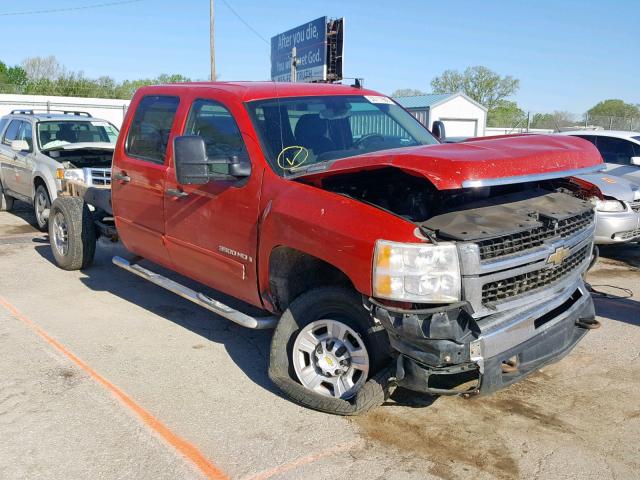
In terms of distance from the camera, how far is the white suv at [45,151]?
9.29 m

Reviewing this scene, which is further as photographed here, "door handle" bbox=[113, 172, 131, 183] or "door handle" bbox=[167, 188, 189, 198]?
"door handle" bbox=[113, 172, 131, 183]

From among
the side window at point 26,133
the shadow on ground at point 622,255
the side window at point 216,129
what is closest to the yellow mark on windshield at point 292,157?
the side window at point 216,129

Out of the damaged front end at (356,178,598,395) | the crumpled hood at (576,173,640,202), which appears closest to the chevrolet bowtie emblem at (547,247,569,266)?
the damaged front end at (356,178,598,395)

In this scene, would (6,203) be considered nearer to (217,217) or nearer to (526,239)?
(217,217)

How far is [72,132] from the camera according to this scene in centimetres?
1027

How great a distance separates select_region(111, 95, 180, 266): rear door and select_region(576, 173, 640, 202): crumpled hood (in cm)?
549

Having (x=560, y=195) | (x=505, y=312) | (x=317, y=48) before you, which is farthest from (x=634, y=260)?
(x=317, y=48)

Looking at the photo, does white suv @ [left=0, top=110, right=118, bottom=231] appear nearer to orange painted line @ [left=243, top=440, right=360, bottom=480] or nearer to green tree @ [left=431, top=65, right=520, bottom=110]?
orange painted line @ [left=243, top=440, right=360, bottom=480]

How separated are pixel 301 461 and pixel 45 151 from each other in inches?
309

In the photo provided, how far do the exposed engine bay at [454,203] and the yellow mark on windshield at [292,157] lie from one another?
1.41ft

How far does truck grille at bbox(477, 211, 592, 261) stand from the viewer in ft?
11.1

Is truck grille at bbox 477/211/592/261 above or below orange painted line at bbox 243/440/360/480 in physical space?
above

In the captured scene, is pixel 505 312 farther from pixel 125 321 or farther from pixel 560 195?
pixel 125 321

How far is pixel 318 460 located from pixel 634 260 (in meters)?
6.69
